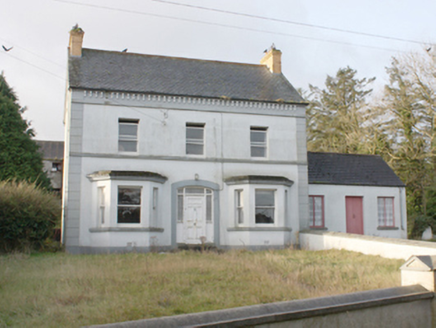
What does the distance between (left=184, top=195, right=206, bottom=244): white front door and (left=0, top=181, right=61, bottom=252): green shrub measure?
5.64m

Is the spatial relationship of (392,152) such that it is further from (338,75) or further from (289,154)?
(289,154)

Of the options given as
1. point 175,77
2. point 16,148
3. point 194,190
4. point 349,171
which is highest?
point 175,77

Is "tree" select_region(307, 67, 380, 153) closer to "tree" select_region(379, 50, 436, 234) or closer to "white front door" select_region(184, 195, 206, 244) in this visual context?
"tree" select_region(379, 50, 436, 234)

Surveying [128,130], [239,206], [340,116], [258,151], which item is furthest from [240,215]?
[340,116]

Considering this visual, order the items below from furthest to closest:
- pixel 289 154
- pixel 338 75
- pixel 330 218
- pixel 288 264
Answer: pixel 338 75, pixel 330 218, pixel 289 154, pixel 288 264

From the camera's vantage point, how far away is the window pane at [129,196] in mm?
19109

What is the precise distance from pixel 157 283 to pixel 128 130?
10812mm

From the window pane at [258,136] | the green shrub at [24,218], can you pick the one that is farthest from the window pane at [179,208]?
the green shrub at [24,218]

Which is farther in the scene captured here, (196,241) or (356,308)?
(196,241)

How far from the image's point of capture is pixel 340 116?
4125 centimetres

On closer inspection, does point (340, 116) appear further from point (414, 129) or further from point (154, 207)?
point (154, 207)

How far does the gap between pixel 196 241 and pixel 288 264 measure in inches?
283

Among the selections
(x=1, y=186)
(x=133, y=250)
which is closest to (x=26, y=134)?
(x=1, y=186)

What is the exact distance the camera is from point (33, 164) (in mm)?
29500
